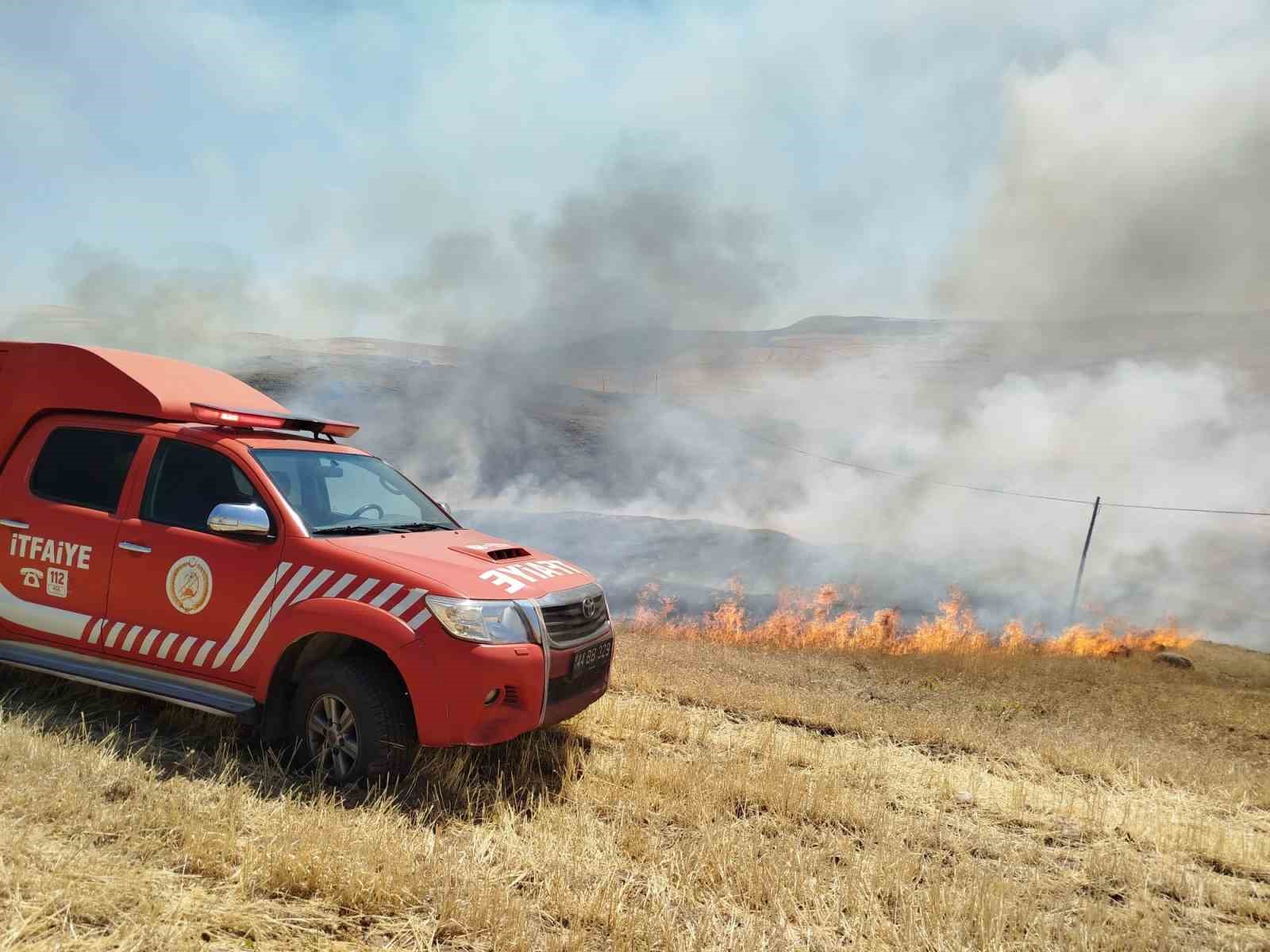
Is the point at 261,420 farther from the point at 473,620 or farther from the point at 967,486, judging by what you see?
the point at 967,486

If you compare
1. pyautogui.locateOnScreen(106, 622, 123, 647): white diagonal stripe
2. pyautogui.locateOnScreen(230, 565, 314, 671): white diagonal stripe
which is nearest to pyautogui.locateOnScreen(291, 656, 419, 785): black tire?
pyautogui.locateOnScreen(230, 565, 314, 671): white diagonal stripe

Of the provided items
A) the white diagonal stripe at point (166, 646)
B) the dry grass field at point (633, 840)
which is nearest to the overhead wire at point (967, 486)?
the dry grass field at point (633, 840)

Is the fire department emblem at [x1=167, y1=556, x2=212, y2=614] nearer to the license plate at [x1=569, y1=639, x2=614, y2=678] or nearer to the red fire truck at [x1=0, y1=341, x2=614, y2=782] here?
the red fire truck at [x1=0, y1=341, x2=614, y2=782]

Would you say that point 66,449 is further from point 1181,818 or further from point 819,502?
point 819,502

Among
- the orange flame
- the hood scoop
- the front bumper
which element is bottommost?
the orange flame

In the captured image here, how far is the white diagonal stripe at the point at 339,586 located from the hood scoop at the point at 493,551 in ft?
2.16

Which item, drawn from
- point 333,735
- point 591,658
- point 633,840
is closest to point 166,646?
point 333,735

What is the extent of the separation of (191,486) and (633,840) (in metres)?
3.31

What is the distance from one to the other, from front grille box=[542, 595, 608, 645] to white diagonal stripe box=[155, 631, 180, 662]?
84.9 inches

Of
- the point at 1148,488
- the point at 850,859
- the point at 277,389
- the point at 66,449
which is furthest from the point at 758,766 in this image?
the point at 1148,488

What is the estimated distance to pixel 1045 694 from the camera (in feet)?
38.1

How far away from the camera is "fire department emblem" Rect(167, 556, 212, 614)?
4.91 m

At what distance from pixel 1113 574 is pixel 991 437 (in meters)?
16.6

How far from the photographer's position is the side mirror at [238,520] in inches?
185
